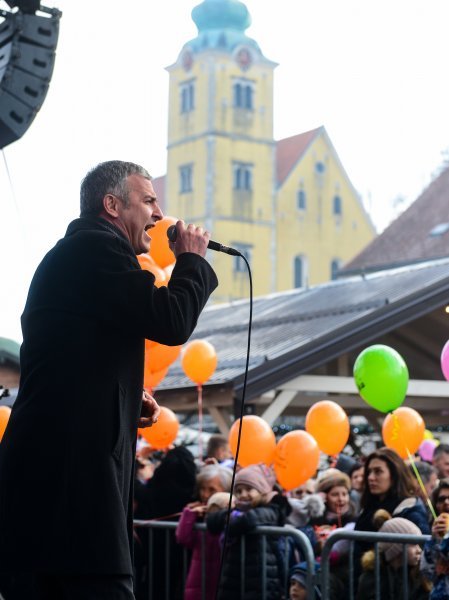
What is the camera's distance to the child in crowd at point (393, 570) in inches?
255

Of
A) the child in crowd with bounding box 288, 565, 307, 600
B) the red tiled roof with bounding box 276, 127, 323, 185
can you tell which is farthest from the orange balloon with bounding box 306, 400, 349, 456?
the red tiled roof with bounding box 276, 127, 323, 185

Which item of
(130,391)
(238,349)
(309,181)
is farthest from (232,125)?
(130,391)

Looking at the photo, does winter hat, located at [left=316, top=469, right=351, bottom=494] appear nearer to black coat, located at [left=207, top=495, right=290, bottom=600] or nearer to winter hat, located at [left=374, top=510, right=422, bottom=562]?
black coat, located at [left=207, top=495, right=290, bottom=600]

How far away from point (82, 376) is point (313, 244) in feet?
231

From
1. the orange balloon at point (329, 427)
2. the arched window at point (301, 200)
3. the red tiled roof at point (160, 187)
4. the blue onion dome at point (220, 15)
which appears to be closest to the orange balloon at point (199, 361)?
the orange balloon at point (329, 427)

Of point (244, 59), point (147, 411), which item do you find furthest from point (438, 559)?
point (244, 59)

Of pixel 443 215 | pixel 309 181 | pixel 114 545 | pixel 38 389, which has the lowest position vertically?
pixel 114 545

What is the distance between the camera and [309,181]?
241 ft

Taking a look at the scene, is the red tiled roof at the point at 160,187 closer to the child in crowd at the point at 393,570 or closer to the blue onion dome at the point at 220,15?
the blue onion dome at the point at 220,15

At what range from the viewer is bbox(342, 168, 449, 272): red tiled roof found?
4853 centimetres

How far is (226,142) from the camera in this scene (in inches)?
2790

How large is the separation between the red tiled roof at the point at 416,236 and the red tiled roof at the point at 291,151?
68.2 ft

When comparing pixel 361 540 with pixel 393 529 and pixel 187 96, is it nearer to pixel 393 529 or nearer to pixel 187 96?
pixel 393 529

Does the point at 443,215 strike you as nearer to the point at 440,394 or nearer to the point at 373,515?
the point at 440,394
